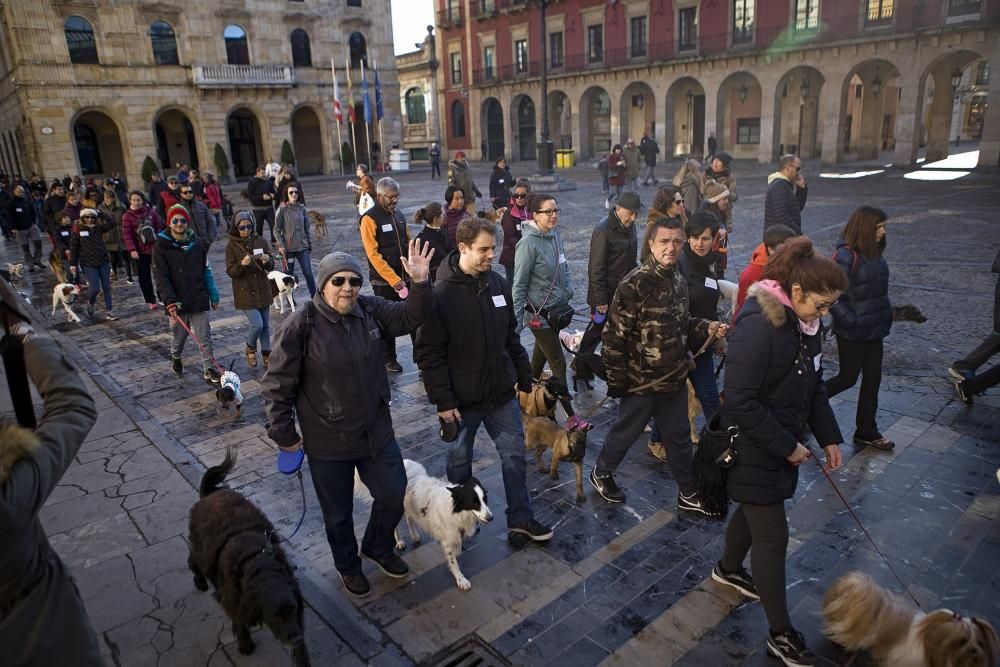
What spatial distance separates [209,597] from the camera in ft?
12.5

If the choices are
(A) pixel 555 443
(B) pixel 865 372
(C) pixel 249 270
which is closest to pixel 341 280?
(A) pixel 555 443

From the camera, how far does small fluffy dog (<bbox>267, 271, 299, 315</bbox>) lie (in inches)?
364

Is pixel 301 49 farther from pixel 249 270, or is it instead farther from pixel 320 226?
pixel 249 270

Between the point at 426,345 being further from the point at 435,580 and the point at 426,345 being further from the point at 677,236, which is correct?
the point at 677,236

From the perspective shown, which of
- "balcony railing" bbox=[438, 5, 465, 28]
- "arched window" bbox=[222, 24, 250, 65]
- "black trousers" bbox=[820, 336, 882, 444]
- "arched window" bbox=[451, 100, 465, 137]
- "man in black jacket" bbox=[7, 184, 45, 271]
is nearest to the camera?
"black trousers" bbox=[820, 336, 882, 444]

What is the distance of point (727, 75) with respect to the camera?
104 feet

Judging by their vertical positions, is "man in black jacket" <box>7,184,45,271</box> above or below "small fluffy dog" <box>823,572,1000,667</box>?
above

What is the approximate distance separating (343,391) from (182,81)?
1475 inches

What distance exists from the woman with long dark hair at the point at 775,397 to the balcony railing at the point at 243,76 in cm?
3815

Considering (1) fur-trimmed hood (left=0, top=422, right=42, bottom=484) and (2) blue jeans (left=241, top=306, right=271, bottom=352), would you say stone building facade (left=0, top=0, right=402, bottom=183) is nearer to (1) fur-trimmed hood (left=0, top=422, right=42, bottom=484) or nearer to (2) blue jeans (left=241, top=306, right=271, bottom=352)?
(2) blue jeans (left=241, top=306, right=271, bottom=352)

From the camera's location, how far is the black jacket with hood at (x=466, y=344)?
12.4 feet

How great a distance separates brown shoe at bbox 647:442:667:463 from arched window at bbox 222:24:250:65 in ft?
125

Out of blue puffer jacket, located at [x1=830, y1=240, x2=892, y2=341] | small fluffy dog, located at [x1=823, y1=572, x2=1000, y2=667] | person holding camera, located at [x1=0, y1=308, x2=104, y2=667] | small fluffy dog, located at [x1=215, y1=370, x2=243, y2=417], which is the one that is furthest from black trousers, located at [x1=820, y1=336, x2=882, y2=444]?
small fluffy dog, located at [x1=215, y1=370, x2=243, y2=417]

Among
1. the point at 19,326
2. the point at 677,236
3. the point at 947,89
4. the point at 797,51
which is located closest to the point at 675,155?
the point at 797,51
